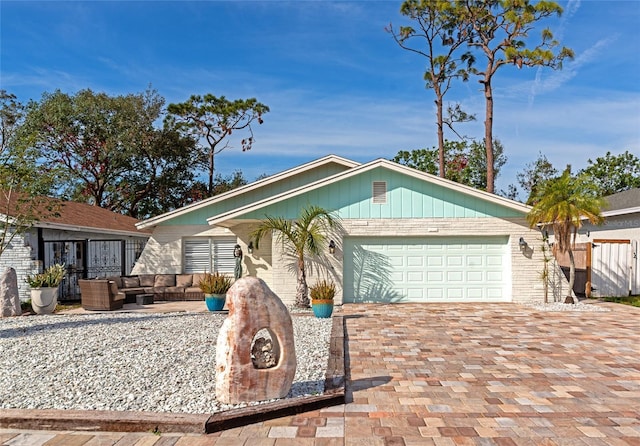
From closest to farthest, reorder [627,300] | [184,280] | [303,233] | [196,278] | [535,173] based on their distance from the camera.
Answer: [303,233] → [627,300] → [184,280] → [196,278] → [535,173]

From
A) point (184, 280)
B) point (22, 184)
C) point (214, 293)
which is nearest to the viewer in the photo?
point (214, 293)

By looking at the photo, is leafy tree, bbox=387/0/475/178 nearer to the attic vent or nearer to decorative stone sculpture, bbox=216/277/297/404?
the attic vent

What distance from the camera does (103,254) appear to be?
701 inches

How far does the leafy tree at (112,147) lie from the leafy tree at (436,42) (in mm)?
14834

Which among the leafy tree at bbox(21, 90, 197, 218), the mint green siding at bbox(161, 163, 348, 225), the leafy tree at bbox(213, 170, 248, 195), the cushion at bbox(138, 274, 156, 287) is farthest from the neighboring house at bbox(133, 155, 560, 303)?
the leafy tree at bbox(213, 170, 248, 195)

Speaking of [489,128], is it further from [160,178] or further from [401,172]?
[160,178]

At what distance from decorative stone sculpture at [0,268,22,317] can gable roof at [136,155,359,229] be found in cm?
570

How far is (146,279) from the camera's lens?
15.9 m

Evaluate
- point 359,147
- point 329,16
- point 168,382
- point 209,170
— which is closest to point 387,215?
point 329,16

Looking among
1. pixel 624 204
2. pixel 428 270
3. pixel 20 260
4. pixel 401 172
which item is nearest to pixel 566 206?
pixel 428 270

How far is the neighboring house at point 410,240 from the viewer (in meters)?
13.6

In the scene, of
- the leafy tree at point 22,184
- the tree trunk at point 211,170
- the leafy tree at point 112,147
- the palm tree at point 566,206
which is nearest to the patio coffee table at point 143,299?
the leafy tree at point 22,184

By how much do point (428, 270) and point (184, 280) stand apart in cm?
838

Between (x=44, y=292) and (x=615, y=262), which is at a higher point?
(x=615, y=262)
